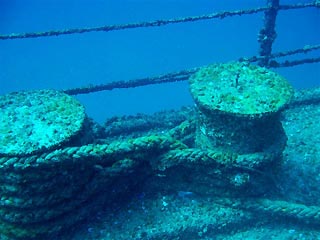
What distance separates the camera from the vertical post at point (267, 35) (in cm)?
453

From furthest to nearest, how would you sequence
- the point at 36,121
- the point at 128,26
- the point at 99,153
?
the point at 128,26 → the point at 36,121 → the point at 99,153

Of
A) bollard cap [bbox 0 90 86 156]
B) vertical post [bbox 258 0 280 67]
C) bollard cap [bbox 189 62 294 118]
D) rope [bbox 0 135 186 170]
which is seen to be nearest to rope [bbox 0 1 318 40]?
vertical post [bbox 258 0 280 67]

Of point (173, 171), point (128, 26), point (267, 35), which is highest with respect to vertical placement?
point (128, 26)

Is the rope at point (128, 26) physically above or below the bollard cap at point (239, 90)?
above

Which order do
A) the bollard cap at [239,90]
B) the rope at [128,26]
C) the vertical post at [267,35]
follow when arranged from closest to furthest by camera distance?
the bollard cap at [239,90] → the rope at [128,26] → the vertical post at [267,35]

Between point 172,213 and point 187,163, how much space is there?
47 centimetres

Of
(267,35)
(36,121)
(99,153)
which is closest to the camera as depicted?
(99,153)

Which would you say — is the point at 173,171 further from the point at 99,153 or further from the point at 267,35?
the point at 267,35

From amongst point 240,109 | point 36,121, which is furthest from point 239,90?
point 36,121

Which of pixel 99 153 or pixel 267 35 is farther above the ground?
pixel 267 35

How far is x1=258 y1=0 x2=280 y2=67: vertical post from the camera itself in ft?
14.9

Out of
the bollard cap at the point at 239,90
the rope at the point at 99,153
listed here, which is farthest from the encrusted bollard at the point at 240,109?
the rope at the point at 99,153

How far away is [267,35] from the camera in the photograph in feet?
15.3

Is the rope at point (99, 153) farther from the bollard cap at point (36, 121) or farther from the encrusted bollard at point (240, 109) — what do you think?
the encrusted bollard at point (240, 109)
